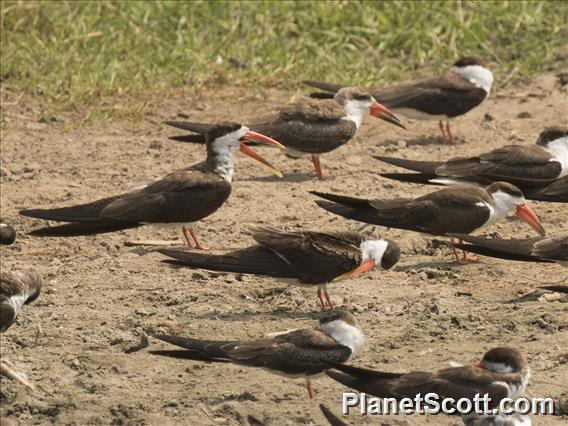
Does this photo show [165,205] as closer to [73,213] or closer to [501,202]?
[73,213]

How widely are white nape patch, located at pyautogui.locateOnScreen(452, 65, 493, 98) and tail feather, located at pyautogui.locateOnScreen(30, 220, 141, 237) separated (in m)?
3.69

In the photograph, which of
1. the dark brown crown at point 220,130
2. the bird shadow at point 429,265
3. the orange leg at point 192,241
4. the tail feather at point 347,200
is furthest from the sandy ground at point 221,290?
the dark brown crown at point 220,130

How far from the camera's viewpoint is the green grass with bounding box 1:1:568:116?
12.3 metres

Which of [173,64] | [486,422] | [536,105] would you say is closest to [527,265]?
[486,422]

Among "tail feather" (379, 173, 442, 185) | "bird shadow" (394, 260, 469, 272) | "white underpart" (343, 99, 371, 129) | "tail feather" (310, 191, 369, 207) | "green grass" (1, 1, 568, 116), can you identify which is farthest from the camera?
"green grass" (1, 1, 568, 116)

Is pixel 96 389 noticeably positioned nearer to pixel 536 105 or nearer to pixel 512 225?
pixel 512 225

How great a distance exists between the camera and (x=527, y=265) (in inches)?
357

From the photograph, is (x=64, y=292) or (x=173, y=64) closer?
(x=64, y=292)

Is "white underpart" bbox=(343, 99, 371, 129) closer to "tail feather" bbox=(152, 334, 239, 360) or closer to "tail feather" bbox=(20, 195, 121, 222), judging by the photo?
"tail feather" bbox=(20, 195, 121, 222)

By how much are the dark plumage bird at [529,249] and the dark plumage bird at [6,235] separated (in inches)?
102

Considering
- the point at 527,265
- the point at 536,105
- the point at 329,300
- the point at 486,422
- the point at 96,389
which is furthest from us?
the point at 536,105

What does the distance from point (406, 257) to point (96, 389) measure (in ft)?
8.59

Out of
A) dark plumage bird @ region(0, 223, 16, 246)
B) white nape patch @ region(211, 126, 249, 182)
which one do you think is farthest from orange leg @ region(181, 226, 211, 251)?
dark plumage bird @ region(0, 223, 16, 246)

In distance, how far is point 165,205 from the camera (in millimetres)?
9266
